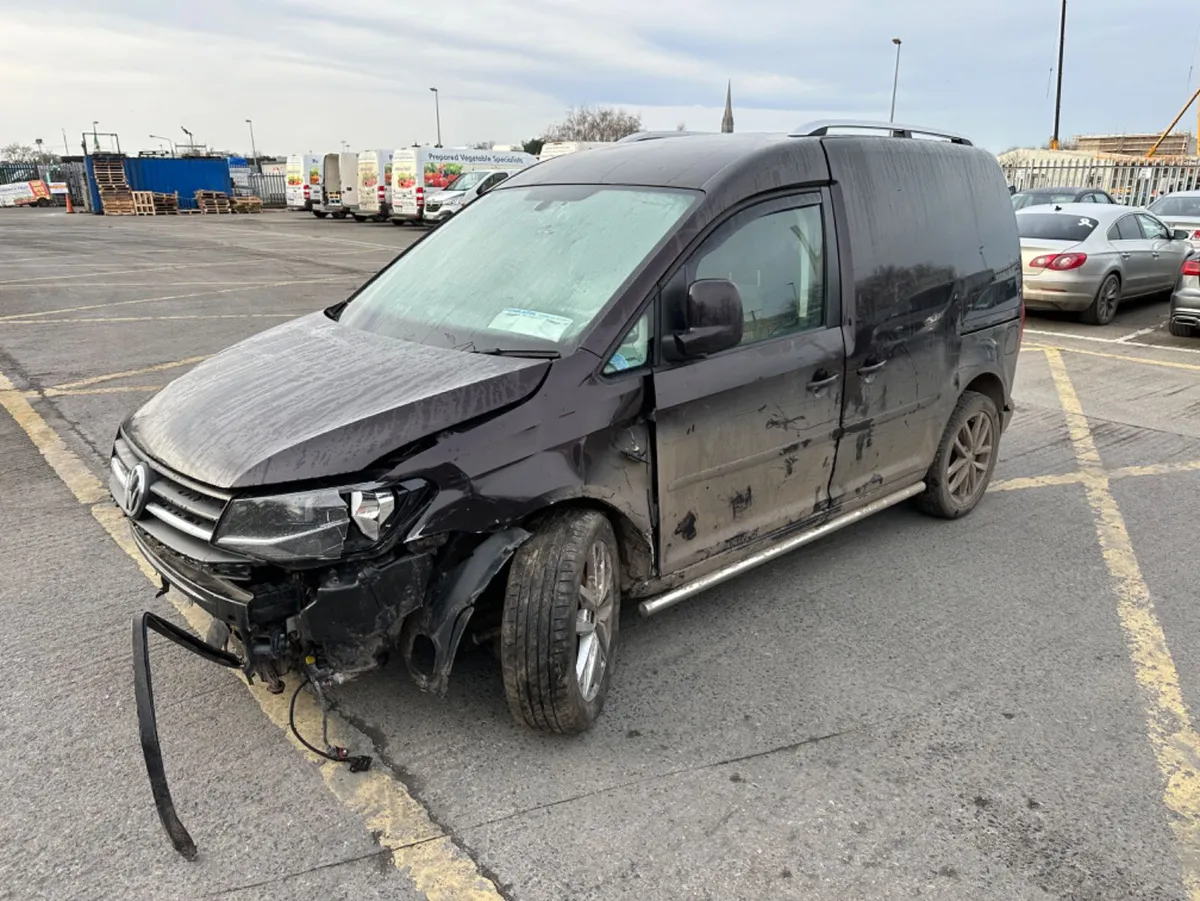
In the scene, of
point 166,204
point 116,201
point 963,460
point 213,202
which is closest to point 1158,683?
point 963,460

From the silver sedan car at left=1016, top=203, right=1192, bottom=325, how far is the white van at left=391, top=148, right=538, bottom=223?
1890cm

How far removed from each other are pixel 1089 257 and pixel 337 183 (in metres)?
28.1

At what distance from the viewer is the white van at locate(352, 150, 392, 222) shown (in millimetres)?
29859

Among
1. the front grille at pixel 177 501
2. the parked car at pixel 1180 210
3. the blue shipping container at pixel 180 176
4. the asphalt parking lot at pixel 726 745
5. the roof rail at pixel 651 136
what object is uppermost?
the blue shipping container at pixel 180 176

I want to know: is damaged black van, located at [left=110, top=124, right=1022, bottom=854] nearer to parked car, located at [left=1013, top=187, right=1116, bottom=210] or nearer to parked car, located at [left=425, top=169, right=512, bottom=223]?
parked car, located at [left=1013, top=187, right=1116, bottom=210]

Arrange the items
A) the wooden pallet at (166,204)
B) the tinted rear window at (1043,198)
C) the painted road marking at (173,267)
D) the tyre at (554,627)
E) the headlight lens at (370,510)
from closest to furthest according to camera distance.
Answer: the headlight lens at (370,510) < the tyre at (554,627) < the painted road marking at (173,267) < the tinted rear window at (1043,198) < the wooden pallet at (166,204)

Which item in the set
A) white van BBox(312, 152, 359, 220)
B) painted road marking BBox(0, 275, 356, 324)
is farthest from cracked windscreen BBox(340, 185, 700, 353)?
white van BBox(312, 152, 359, 220)

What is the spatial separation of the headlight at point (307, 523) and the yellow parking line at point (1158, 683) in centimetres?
240

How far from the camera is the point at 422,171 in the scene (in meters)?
27.3

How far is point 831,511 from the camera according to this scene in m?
3.96

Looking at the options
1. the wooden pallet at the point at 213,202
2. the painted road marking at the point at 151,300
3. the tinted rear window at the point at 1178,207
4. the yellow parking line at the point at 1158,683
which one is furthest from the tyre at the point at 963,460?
the wooden pallet at the point at 213,202

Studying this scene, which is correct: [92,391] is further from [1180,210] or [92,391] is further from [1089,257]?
[1180,210]

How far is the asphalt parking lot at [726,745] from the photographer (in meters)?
2.40

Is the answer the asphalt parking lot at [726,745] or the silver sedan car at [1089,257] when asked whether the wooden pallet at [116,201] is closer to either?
the silver sedan car at [1089,257]
